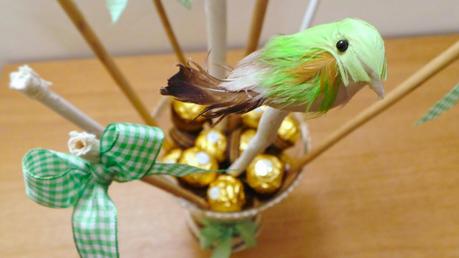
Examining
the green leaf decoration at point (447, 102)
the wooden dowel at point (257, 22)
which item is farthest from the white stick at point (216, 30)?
the green leaf decoration at point (447, 102)

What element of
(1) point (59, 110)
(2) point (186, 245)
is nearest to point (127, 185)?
(2) point (186, 245)

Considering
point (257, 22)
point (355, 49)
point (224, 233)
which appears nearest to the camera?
point (355, 49)

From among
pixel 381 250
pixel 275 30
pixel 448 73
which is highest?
pixel 275 30

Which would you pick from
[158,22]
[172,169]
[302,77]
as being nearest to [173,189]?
[172,169]

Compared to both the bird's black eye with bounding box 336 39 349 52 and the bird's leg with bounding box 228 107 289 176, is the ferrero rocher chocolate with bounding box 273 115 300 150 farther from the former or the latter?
the bird's black eye with bounding box 336 39 349 52

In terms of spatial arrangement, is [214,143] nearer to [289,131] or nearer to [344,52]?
[289,131]

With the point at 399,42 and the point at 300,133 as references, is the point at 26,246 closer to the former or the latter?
the point at 300,133

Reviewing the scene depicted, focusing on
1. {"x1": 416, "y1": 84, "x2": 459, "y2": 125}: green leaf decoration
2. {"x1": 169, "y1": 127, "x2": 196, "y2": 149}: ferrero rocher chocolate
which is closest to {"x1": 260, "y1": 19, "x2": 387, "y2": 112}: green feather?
{"x1": 416, "y1": 84, "x2": 459, "y2": 125}: green leaf decoration
